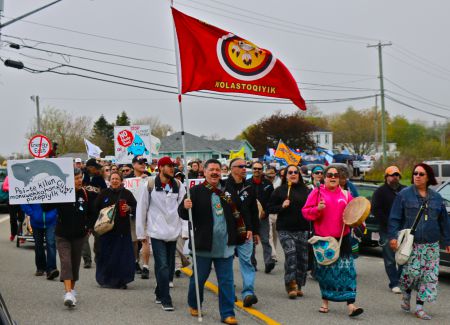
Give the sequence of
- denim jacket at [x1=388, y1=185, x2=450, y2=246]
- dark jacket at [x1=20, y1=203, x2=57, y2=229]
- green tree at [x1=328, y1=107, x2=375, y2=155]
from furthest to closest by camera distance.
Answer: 1. green tree at [x1=328, y1=107, x2=375, y2=155]
2. dark jacket at [x1=20, y1=203, x2=57, y2=229]
3. denim jacket at [x1=388, y1=185, x2=450, y2=246]

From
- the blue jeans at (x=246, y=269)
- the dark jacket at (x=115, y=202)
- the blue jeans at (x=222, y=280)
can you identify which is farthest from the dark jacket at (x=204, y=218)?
the dark jacket at (x=115, y=202)

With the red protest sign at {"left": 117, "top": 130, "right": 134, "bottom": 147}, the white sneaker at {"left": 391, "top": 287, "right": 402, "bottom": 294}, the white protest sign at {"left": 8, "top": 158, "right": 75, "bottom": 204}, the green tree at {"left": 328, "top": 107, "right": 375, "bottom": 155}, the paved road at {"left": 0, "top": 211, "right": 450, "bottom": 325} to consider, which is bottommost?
the white sneaker at {"left": 391, "top": 287, "right": 402, "bottom": 294}

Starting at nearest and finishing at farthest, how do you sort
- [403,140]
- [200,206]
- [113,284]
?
[200,206] < [113,284] < [403,140]

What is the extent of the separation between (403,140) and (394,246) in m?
107

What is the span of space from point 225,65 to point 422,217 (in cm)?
306

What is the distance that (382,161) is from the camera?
2077 inches

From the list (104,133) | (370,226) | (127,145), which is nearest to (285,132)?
(104,133)

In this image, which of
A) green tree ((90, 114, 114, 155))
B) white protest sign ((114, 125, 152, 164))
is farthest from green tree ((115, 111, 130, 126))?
white protest sign ((114, 125, 152, 164))

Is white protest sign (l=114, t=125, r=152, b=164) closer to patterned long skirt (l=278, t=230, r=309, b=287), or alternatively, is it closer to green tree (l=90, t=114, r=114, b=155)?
patterned long skirt (l=278, t=230, r=309, b=287)

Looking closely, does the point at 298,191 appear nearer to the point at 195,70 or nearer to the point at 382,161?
the point at 195,70

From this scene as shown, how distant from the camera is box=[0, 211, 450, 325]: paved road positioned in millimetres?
8227

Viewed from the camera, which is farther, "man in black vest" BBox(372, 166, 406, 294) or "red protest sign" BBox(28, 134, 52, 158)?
"red protest sign" BBox(28, 134, 52, 158)

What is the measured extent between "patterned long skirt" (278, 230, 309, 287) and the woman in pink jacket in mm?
893

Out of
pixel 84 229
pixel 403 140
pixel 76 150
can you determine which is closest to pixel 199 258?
pixel 84 229
